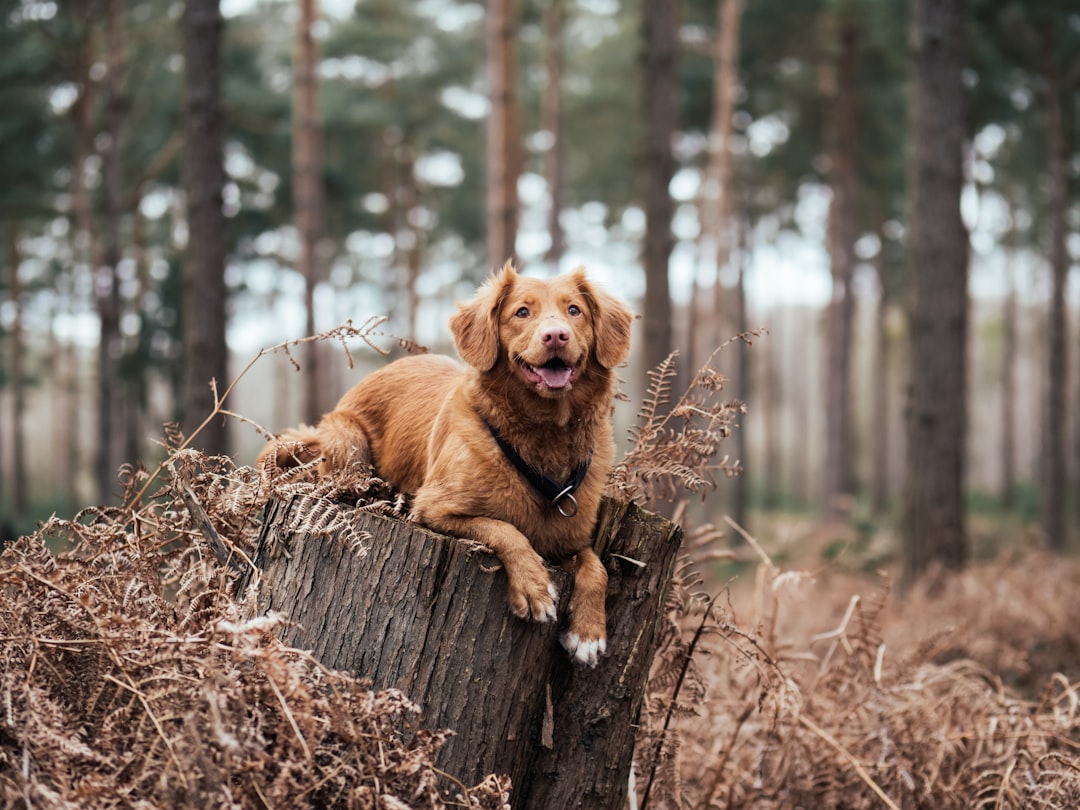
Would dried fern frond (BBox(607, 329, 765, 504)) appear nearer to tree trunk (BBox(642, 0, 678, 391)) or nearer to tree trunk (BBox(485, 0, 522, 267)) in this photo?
tree trunk (BBox(642, 0, 678, 391))

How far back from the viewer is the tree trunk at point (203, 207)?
30.0 ft

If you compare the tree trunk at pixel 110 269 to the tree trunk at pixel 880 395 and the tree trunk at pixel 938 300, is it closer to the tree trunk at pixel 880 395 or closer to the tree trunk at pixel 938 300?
the tree trunk at pixel 938 300

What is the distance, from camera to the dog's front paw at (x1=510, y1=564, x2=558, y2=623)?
3.11 metres

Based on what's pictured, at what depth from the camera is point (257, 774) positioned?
2598mm

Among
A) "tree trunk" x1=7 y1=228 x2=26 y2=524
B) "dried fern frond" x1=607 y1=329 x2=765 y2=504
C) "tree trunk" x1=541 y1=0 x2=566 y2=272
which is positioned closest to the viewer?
"dried fern frond" x1=607 y1=329 x2=765 y2=504

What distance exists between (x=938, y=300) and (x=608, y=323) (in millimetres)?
7424

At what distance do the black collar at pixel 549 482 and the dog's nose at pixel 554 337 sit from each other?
434 mm

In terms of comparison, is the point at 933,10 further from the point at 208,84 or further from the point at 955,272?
the point at 208,84

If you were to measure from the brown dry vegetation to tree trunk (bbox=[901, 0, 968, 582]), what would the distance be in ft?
14.7

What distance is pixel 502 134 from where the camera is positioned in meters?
13.2

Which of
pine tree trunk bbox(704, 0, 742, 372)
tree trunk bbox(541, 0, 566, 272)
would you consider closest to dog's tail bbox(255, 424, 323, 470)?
pine tree trunk bbox(704, 0, 742, 372)

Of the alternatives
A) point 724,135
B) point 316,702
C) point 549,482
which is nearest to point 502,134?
point 724,135

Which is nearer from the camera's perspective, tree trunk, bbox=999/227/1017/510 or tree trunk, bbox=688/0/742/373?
tree trunk, bbox=688/0/742/373

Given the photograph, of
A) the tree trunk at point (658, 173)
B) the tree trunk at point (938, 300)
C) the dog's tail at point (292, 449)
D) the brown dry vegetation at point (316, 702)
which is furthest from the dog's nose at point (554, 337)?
the tree trunk at point (938, 300)
